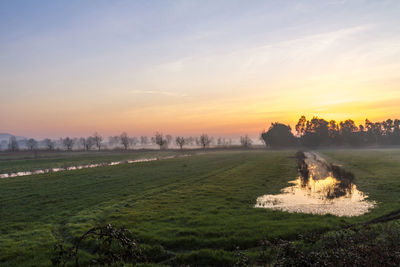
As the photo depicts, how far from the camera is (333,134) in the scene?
554ft

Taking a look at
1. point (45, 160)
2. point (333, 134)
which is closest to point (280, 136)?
point (333, 134)

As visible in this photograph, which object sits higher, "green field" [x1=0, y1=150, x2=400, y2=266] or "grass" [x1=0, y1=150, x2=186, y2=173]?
"grass" [x1=0, y1=150, x2=186, y2=173]

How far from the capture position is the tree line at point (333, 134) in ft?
550

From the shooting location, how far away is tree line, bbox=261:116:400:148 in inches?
6594

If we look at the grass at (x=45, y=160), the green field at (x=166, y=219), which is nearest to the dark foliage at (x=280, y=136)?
the grass at (x=45, y=160)

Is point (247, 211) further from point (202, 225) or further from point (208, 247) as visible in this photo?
point (208, 247)

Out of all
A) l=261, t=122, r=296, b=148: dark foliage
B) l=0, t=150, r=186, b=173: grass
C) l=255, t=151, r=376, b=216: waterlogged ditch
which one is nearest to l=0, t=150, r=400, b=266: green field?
l=255, t=151, r=376, b=216: waterlogged ditch

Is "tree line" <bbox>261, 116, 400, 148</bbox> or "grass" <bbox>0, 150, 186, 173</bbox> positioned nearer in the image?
"grass" <bbox>0, 150, 186, 173</bbox>

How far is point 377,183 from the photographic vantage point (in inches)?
1190

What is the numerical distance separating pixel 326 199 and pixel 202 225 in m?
14.4

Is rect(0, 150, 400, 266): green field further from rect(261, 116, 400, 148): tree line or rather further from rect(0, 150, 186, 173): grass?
rect(261, 116, 400, 148): tree line

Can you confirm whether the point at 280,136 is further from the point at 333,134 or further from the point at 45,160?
the point at 45,160

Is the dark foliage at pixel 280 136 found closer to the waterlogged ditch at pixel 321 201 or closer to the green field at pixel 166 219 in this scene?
the green field at pixel 166 219

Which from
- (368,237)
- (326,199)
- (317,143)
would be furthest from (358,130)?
(368,237)
